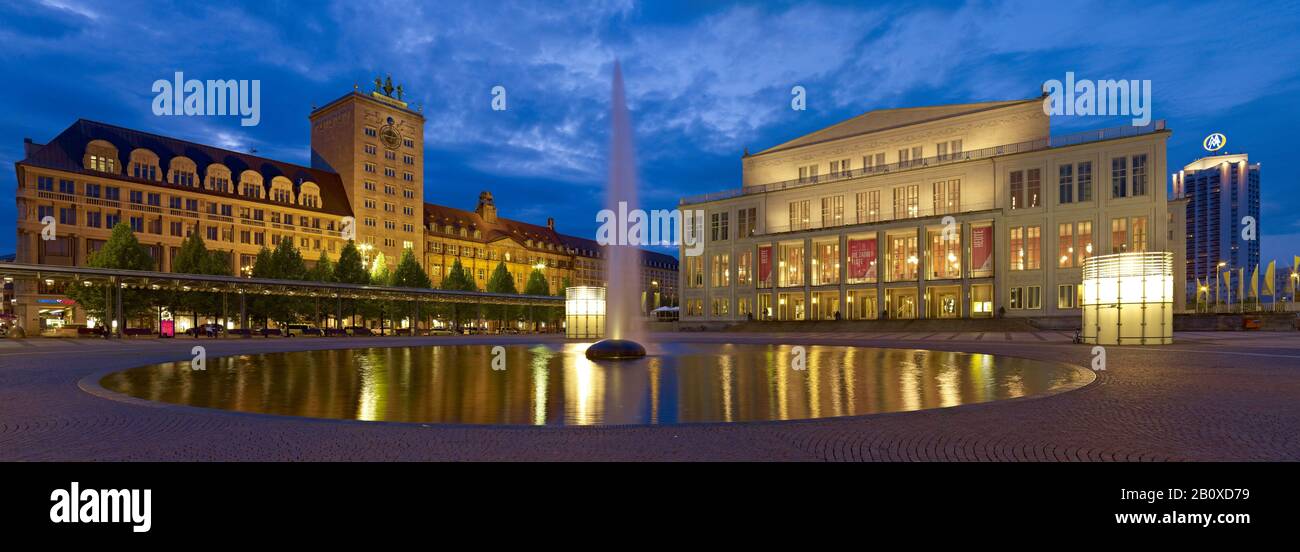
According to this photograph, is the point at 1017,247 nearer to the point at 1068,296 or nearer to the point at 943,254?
the point at 1068,296

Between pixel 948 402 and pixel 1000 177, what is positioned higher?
pixel 1000 177

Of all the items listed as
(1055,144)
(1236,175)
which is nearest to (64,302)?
(1055,144)

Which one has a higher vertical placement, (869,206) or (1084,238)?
(869,206)

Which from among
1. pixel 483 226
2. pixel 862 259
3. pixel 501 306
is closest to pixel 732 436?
pixel 862 259

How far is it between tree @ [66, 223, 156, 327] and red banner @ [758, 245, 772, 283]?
61632mm

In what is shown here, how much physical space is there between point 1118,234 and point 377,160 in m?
95.9

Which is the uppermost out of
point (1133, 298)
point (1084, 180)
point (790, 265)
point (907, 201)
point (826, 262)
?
point (1084, 180)

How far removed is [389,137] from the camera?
99.4 metres

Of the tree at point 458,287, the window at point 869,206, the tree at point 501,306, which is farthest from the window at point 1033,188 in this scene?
the tree at point 458,287

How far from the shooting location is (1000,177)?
210 ft
